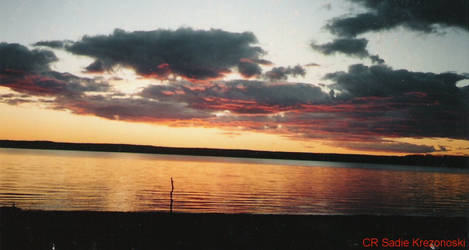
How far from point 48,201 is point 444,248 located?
38.3 metres

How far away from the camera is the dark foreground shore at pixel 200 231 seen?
1691cm

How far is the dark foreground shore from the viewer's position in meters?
16.9

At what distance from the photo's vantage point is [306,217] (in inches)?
990

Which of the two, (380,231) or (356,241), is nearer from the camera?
(356,241)

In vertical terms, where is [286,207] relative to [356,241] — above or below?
below

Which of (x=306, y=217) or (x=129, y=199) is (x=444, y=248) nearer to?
(x=306, y=217)

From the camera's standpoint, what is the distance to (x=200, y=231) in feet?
64.8

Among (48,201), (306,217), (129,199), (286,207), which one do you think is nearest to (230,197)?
(286,207)

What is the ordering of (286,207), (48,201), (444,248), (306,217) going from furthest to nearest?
(286,207) < (48,201) < (306,217) < (444,248)

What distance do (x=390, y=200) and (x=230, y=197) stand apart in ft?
84.4

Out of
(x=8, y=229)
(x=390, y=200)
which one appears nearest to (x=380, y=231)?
(x=8, y=229)

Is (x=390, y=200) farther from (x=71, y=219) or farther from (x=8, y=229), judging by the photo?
(x=8, y=229)

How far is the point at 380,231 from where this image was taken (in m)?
21.6

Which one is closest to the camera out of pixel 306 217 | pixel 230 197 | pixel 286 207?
pixel 306 217
